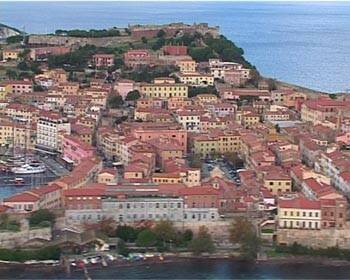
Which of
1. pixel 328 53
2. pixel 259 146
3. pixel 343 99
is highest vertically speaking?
pixel 328 53

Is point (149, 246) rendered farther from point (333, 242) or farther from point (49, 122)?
point (49, 122)

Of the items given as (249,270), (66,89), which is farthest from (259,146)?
(66,89)

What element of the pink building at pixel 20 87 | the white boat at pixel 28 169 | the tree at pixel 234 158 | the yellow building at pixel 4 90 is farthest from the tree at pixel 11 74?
the tree at pixel 234 158

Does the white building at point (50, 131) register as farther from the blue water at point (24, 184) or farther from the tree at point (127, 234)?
the tree at point (127, 234)

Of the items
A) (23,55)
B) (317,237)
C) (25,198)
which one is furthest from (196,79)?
(317,237)

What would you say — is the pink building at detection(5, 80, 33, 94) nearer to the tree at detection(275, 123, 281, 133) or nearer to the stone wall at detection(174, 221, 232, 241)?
the tree at detection(275, 123, 281, 133)

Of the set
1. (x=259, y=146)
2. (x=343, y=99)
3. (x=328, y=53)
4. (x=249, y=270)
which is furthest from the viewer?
(x=328, y=53)

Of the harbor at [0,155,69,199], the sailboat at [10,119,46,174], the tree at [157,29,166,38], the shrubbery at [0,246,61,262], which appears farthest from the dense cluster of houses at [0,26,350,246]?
the tree at [157,29,166,38]
